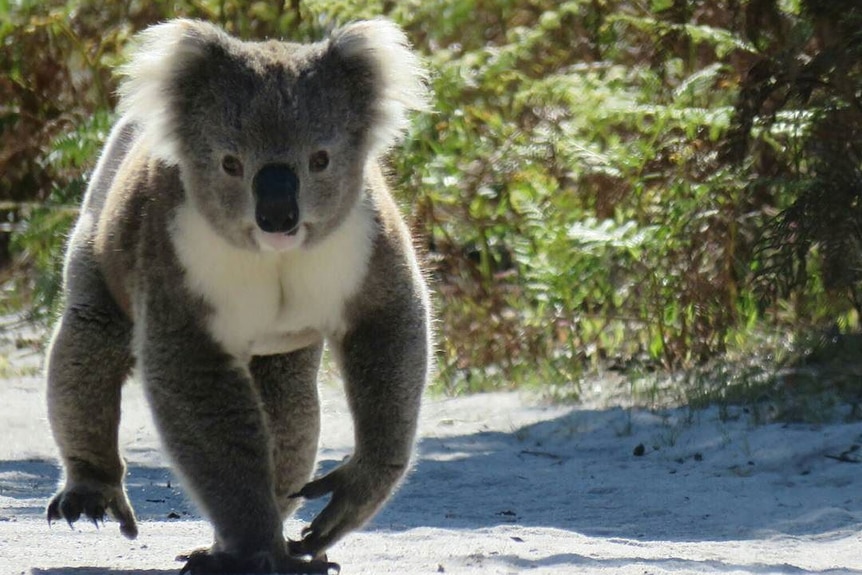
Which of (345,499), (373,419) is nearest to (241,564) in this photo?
(345,499)

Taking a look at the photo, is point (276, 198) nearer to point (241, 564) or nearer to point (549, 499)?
point (241, 564)

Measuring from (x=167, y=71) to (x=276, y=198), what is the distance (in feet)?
1.89

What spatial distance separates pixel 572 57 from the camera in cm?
762

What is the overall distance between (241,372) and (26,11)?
532 cm

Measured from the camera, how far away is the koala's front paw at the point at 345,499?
3338 millimetres

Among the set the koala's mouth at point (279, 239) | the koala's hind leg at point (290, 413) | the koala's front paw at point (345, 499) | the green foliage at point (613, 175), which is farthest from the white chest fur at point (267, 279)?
the green foliage at point (613, 175)

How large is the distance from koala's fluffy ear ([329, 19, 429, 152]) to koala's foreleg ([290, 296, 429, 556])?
0.48 meters

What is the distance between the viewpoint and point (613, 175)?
6.44 metres

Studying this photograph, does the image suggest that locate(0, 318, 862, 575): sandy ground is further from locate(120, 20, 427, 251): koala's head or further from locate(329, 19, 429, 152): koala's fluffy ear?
locate(329, 19, 429, 152): koala's fluffy ear

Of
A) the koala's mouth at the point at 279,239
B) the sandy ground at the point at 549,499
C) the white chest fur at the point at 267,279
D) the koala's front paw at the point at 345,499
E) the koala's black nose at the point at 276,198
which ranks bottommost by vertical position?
the sandy ground at the point at 549,499

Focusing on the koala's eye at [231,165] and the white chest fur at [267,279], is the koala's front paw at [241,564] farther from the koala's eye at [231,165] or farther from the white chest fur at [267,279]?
the koala's eye at [231,165]

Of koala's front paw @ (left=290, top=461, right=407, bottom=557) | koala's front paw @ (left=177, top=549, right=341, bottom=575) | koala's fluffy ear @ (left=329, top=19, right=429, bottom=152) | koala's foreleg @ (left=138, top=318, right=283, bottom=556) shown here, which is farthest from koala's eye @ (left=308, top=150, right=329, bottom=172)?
koala's front paw @ (left=177, top=549, right=341, bottom=575)

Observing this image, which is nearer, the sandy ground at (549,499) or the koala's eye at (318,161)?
the koala's eye at (318,161)

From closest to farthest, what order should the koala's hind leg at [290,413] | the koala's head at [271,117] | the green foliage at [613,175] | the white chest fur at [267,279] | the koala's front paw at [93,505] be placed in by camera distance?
1. the koala's head at [271,117]
2. the white chest fur at [267,279]
3. the koala's front paw at [93,505]
4. the koala's hind leg at [290,413]
5. the green foliage at [613,175]
